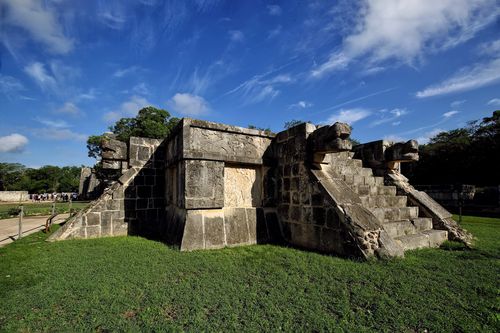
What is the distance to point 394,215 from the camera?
5090 mm

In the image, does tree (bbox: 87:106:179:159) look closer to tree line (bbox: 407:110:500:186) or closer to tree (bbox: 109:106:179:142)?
tree (bbox: 109:106:179:142)

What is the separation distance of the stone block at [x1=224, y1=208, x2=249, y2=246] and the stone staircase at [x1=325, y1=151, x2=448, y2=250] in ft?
6.77

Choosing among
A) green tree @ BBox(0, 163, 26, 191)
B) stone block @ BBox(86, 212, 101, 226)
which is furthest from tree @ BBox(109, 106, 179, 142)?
green tree @ BBox(0, 163, 26, 191)

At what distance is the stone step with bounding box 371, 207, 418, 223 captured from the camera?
15.7 ft

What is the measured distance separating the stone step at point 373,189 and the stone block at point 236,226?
8.08 ft

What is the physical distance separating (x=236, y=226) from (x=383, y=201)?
3326 millimetres

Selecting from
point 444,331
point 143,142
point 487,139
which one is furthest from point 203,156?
point 487,139

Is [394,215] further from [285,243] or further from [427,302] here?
[427,302]

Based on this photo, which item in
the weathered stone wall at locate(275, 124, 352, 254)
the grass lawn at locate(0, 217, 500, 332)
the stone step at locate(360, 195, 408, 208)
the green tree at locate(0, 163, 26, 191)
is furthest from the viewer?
the green tree at locate(0, 163, 26, 191)

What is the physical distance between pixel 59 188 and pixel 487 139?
74.9 metres

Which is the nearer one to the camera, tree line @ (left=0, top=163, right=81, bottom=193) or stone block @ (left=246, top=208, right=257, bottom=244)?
stone block @ (left=246, top=208, right=257, bottom=244)

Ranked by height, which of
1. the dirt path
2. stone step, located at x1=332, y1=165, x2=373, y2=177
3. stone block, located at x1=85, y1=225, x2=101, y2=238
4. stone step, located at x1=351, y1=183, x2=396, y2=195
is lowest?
the dirt path

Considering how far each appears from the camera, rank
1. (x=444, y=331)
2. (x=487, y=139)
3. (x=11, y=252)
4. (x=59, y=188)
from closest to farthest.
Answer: (x=444, y=331) < (x=11, y=252) < (x=487, y=139) < (x=59, y=188)

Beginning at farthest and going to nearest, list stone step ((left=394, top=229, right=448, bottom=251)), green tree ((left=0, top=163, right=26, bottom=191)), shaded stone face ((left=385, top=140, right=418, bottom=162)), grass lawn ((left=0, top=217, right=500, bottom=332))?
green tree ((left=0, top=163, right=26, bottom=191)) → shaded stone face ((left=385, top=140, right=418, bottom=162)) → stone step ((left=394, top=229, right=448, bottom=251)) → grass lawn ((left=0, top=217, right=500, bottom=332))
